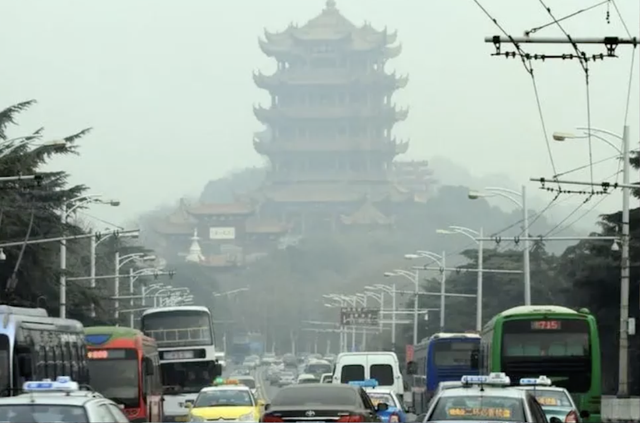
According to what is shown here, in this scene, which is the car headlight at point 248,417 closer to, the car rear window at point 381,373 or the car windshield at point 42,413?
the car rear window at point 381,373

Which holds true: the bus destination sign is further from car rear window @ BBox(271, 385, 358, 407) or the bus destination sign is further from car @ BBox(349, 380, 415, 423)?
car rear window @ BBox(271, 385, 358, 407)

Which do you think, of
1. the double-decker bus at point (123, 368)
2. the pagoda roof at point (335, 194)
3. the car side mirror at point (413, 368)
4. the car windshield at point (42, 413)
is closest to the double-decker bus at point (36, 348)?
the double-decker bus at point (123, 368)

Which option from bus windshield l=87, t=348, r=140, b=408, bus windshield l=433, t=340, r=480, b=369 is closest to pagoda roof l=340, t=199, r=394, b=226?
bus windshield l=433, t=340, r=480, b=369

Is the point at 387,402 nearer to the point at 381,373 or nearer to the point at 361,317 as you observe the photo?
the point at 381,373

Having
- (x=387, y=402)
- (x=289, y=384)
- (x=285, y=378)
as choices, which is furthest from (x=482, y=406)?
(x=285, y=378)

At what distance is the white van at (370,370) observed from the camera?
44.1 m

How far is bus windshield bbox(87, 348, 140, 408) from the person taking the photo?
33.8 m

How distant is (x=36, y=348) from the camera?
85.6ft

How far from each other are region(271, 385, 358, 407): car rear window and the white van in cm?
2073

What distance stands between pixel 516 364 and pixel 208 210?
161 meters

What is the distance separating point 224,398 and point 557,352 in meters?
6.76

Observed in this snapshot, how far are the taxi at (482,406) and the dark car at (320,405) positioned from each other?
9.98ft

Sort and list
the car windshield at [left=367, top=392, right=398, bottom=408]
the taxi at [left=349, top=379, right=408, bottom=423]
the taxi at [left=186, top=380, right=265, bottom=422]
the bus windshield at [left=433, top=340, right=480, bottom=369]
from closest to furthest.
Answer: the taxi at [left=349, top=379, right=408, bottom=423], the taxi at [left=186, top=380, right=265, bottom=422], the car windshield at [left=367, top=392, right=398, bottom=408], the bus windshield at [left=433, top=340, right=480, bottom=369]

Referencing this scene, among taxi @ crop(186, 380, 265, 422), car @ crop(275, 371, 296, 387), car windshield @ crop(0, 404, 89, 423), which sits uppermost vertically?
car windshield @ crop(0, 404, 89, 423)
